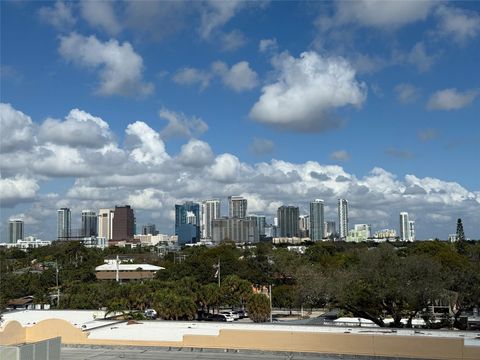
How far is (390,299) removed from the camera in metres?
41.7

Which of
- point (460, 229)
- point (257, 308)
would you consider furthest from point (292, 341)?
point (460, 229)

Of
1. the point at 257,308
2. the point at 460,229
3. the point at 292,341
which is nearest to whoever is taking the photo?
the point at 292,341

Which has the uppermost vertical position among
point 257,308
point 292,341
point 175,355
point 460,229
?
point 460,229

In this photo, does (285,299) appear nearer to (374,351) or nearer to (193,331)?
(193,331)

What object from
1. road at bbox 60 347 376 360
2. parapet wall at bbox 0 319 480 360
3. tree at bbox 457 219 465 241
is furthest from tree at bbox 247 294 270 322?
tree at bbox 457 219 465 241

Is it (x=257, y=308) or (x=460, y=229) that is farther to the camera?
(x=460, y=229)

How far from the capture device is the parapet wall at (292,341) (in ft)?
88.8

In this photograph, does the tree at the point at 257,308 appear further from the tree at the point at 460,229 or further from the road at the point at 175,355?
the tree at the point at 460,229

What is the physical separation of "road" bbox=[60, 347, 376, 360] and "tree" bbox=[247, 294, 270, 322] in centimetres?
2057

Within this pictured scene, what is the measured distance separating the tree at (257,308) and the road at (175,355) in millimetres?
20571

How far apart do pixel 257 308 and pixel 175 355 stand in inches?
857

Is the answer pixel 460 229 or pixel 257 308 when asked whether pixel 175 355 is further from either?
pixel 460 229

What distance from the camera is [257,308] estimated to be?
168 ft

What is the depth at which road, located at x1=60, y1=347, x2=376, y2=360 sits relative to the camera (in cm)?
2916
